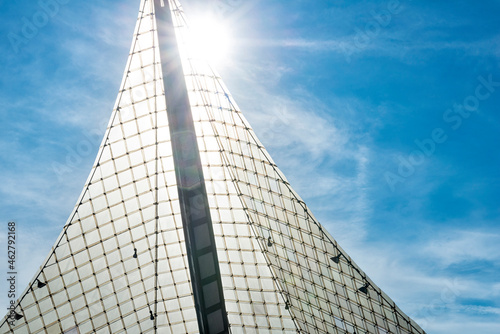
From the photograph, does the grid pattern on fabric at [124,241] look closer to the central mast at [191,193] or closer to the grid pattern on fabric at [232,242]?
the grid pattern on fabric at [232,242]

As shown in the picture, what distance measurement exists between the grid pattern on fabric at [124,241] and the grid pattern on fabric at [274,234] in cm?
357

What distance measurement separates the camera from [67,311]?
118 feet

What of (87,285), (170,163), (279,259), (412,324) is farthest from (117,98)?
(412,324)

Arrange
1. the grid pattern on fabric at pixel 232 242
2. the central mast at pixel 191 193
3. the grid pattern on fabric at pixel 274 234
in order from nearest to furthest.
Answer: the central mast at pixel 191 193 < the grid pattern on fabric at pixel 232 242 < the grid pattern on fabric at pixel 274 234

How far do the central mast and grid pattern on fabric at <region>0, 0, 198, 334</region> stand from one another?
3.36 m

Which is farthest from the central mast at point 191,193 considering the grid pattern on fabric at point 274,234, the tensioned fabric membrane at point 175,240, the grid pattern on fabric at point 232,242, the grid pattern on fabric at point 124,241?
the grid pattern on fabric at point 124,241

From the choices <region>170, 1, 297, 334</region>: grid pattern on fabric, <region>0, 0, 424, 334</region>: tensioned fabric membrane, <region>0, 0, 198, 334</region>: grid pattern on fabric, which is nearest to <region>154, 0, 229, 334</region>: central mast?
<region>170, 1, 297, 334</region>: grid pattern on fabric

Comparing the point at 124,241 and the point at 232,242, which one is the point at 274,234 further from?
the point at 124,241

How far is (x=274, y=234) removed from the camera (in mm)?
34344

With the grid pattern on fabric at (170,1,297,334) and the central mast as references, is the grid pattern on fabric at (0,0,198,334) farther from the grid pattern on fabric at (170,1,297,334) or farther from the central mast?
the central mast

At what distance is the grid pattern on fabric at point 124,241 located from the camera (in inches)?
1332

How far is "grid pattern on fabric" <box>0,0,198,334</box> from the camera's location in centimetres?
3384

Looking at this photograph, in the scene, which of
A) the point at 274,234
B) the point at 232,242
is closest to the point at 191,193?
the point at 232,242

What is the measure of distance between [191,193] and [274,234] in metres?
8.24
